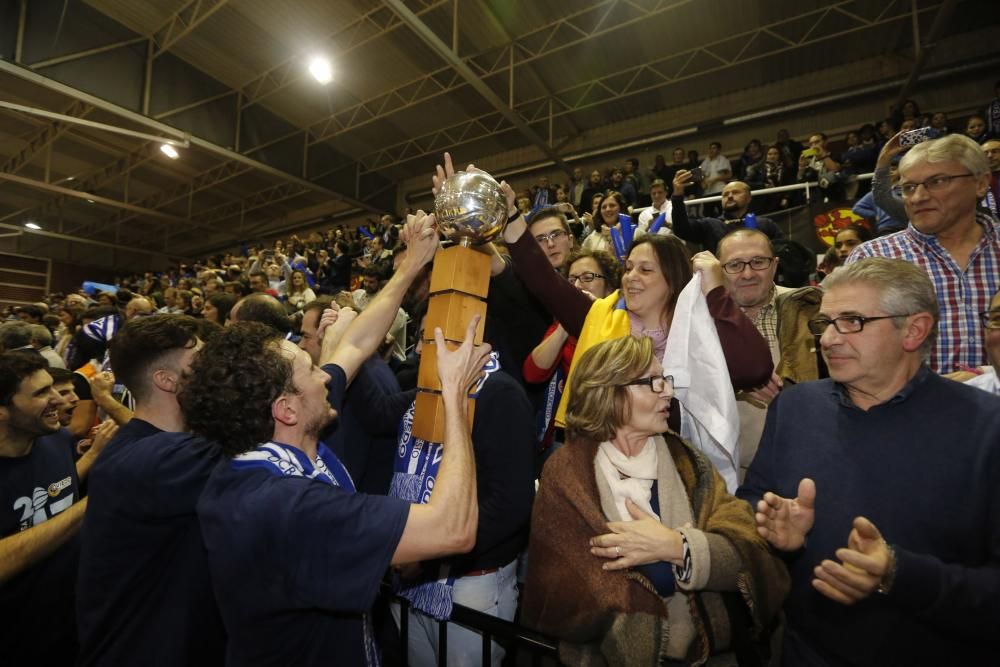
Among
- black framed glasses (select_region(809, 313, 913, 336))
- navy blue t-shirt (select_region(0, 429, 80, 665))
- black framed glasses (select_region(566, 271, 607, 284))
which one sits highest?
black framed glasses (select_region(566, 271, 607, 284))

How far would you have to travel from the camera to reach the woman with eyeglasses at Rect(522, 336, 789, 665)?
1.38 metres

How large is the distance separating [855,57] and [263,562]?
14.0m

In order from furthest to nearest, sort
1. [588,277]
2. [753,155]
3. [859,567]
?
Result: 1. [753,155]
2. [588,277]
3. [859,567]

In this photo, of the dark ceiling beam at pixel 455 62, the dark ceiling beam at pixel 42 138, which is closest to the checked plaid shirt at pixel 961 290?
the dark ceiling beam at pixel 455 62

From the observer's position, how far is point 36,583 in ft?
6.55

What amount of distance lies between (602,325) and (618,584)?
105cm

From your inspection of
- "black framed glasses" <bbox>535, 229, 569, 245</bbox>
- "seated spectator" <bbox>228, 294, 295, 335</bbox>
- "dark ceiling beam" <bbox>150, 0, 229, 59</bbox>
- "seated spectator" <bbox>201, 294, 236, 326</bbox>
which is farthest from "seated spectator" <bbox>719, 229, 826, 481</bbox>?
"dark ceiling beam" <bbox>150, 0, 229, 59</bbox>

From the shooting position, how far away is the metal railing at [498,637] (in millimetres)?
1481

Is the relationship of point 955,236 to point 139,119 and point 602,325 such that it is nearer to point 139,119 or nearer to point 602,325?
point 602,325

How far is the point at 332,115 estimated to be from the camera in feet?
41.9

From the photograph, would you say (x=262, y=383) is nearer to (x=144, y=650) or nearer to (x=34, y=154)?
(x=144, y=650)

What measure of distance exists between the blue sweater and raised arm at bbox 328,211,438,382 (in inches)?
54.4

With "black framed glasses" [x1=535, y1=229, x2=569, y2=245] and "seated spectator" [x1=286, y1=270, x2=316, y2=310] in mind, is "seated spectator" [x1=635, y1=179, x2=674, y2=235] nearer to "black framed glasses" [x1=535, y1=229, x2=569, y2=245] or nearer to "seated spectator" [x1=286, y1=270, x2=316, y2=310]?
"black framed glasses" [x1=535, y1=229, x2=569, y2=245]

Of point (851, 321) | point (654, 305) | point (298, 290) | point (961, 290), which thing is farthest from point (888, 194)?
point (298, 290)
